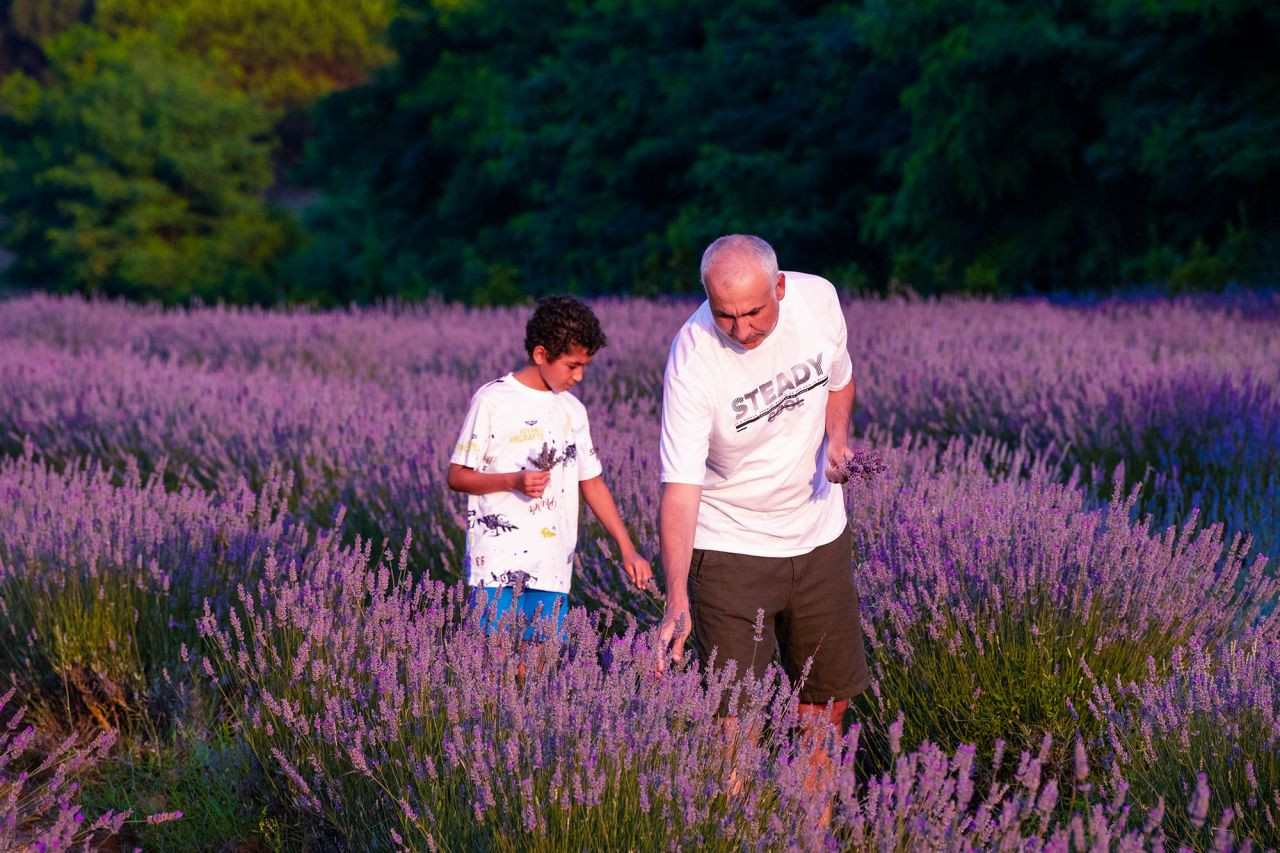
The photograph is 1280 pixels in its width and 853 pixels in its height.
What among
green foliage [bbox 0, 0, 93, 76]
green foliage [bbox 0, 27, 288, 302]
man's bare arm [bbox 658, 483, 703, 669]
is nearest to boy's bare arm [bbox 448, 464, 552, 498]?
man's bare arm [bbox 658, 483, 703, 669]

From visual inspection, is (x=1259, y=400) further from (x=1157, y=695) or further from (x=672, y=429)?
(x=672, y=429)

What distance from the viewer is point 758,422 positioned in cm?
314

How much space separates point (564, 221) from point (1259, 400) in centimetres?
1885

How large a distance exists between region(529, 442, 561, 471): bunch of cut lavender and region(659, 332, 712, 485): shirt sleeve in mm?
668

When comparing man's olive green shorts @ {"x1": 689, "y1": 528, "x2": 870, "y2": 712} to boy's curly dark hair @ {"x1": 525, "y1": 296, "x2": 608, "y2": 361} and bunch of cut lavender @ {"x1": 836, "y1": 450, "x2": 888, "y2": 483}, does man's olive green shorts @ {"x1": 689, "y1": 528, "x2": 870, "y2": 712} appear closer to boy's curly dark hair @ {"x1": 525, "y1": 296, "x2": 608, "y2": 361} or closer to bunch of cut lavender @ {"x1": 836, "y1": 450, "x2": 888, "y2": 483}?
bunch of cut lavender @ {"x1": 836, "y1": 450, "x2": 888, "y2": 483}

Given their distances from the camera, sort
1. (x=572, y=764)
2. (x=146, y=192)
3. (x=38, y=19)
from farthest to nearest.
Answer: (x=38, y=19) → (x=146, y=192) → (x=572, y=764)

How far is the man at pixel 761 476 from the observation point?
9.68ft

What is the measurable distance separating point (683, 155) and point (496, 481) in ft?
64.4

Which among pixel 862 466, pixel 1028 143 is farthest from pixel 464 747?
pixel 1028 143

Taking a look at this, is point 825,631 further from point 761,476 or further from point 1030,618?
point 1030,618

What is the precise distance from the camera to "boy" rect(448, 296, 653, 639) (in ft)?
12.2

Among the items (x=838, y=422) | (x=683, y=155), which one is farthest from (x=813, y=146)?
(x=838, y=422)

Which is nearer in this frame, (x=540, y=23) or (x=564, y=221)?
(x=564, y=221)

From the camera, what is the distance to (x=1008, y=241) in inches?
647
